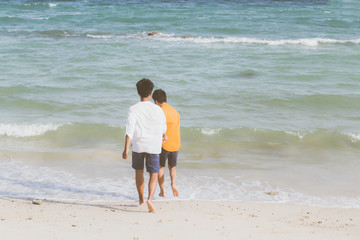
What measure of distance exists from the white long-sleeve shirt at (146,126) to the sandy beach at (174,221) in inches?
31.6

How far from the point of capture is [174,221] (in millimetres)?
5301

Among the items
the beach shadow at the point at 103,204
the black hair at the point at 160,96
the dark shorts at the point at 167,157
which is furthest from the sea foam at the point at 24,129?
the black hair at the point at 160,96

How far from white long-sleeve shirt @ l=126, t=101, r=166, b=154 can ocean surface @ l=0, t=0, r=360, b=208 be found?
1.41m

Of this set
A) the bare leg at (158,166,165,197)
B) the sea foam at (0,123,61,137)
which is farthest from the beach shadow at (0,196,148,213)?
the sea foam at (0,123,61,137)

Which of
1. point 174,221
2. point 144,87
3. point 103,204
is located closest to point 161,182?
point 103,204

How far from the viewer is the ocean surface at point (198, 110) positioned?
7.25 m

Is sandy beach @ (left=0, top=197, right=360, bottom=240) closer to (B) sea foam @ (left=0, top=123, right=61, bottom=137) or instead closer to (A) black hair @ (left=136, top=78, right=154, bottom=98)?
(A) black hair @ (left=136, top=78, right=154, bottom=98)

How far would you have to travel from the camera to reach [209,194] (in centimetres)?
680

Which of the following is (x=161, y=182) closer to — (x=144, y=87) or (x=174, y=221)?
(x=174, y=221)

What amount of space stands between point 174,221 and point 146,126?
108 centimetres

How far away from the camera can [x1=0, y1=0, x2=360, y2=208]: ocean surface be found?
7246mm

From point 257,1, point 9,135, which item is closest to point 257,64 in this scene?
point 9,135

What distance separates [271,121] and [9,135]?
17.5ft

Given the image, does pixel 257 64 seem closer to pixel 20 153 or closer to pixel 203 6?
pixel 20 153
